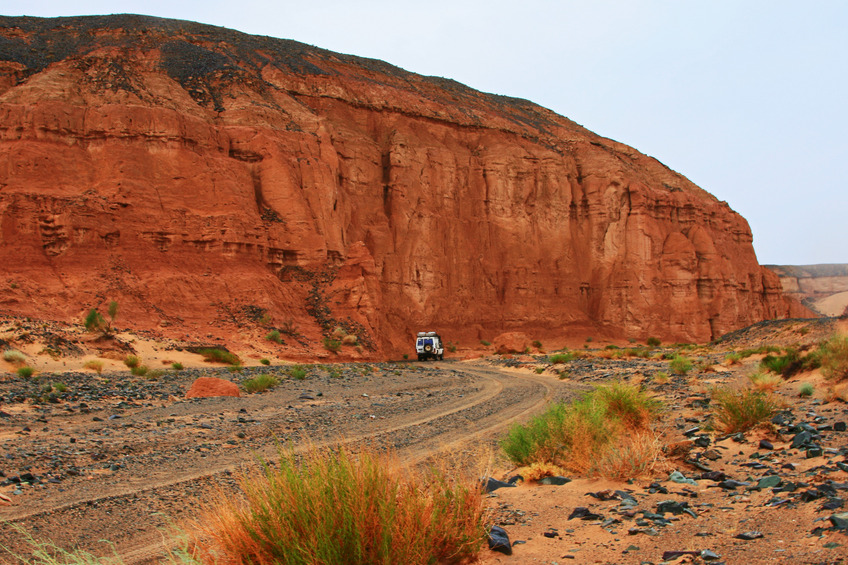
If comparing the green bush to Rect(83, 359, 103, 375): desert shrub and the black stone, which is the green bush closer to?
the black stone

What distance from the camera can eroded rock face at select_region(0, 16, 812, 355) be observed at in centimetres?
3356

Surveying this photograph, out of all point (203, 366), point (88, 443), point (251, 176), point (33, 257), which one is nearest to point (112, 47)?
point (251, 176)

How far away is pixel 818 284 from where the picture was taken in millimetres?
155500

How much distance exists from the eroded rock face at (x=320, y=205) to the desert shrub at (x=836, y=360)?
88.0 feet

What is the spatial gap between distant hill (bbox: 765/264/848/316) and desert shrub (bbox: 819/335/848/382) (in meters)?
133

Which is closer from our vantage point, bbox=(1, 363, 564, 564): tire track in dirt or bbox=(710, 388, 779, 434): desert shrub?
bbox=(1, 363, 564, 564): tire track in dirt

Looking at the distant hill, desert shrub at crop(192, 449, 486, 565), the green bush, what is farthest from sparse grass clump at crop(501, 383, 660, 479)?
the distant hill

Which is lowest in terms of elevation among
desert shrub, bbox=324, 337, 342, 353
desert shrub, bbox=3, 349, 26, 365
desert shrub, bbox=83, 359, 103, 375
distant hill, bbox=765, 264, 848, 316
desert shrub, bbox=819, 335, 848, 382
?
desert shrub, bbox=324, 337, 342, 353

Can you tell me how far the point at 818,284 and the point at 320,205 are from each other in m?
160

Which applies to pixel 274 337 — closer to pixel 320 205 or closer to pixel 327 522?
pixel 320 205

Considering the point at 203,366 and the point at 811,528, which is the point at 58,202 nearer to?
the point at 203,366

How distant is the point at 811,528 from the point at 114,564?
15.6ft

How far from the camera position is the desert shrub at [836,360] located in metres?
11.0

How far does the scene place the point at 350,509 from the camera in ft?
11.7
